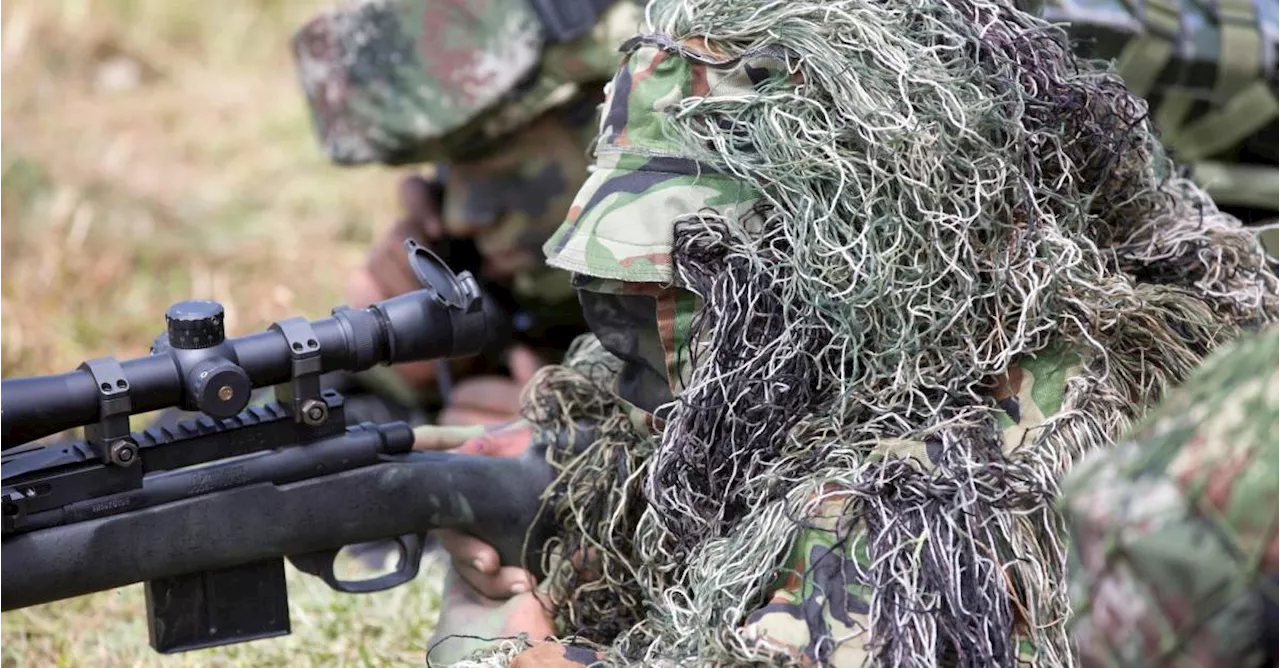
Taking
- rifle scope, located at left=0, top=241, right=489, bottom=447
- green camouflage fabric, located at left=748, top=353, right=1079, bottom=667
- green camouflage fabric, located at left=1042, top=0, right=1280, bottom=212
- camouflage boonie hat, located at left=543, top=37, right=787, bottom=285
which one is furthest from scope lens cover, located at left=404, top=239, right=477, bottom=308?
green camouflage fabric, located at left=1042, top=0, right=1280, bottom=212

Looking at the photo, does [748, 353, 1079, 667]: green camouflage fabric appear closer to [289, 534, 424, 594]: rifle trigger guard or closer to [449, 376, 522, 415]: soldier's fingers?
[289, 534, 424, 594]: rifle trigger guard

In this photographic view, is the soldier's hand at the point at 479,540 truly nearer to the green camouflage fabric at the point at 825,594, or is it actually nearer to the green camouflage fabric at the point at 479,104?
the green camouflage fabric at the point at 825,594

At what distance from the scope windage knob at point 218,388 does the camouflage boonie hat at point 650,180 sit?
47cm

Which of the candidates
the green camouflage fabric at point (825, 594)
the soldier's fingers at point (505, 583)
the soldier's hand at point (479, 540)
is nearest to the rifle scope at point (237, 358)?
the soldier's hand at point (479, 540)

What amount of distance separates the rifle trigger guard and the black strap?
1405 millimetres

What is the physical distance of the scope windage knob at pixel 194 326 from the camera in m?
2.18

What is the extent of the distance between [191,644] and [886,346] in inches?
46.4

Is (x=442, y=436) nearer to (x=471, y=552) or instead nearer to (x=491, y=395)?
(x=471, y=552)

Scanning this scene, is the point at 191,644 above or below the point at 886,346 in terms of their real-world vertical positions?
below

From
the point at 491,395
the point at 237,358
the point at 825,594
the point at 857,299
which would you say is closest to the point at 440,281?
the point at 237,358

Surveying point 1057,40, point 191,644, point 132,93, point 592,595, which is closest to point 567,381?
point 592,595

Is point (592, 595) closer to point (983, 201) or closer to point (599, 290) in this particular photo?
point (599, 290)

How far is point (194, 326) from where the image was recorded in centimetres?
218

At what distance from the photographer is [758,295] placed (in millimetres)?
2020
